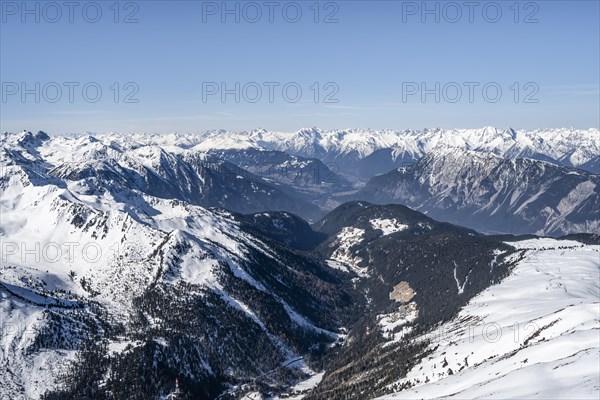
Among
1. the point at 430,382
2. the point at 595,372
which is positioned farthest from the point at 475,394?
the point at 430,382

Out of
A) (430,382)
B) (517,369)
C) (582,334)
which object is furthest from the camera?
(430,382)

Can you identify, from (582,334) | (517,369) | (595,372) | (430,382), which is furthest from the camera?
(430,382)

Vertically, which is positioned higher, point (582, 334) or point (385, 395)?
point (582, 334)

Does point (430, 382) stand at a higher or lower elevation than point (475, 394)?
lower

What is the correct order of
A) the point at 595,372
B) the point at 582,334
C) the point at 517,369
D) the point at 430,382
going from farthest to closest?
the point at 430,382 → the point at 582,334 → the point at 517,369 → the point at 595,372

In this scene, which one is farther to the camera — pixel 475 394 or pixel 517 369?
pixel 517 369

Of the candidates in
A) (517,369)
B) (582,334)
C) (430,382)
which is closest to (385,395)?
(430,382)

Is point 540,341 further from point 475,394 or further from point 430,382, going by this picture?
point 475,394

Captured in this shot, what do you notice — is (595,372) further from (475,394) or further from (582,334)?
(582,334)

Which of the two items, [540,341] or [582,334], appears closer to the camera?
[582,334]
